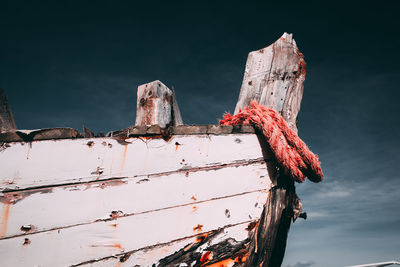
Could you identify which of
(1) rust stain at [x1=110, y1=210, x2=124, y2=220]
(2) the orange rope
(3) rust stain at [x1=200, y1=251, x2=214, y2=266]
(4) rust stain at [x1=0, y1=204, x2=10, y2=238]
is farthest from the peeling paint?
(4) rust stain at [x1=0, y1=204, x2=10, y2=238]

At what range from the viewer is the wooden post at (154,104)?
8.58ft

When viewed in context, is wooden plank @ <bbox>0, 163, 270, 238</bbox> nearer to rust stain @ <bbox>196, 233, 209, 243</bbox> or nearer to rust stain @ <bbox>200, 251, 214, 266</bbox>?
rust stain @ <bbox>196, 233, 209, 243</bbox>

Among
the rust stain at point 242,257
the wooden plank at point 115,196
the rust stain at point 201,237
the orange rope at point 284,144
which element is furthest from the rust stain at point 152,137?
the rust stain at point 242,257

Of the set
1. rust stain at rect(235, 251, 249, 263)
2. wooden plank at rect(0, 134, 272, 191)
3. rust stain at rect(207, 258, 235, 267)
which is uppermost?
wooden plank at rect(0, 134, 272, 191)

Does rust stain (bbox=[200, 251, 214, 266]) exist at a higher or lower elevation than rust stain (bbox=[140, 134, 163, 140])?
lower

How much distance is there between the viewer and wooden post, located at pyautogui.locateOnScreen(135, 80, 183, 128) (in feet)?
8.58

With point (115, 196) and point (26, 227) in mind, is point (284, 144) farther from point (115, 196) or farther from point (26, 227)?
point (26, 227)

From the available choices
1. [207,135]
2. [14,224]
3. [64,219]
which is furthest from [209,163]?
[14,224]

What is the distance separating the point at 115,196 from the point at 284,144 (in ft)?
4.79

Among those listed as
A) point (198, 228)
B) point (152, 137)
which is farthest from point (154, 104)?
point (198, 228)

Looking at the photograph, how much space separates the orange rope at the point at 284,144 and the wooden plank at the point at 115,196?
269 millimetres

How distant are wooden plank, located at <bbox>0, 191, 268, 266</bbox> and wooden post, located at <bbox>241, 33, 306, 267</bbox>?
23cm

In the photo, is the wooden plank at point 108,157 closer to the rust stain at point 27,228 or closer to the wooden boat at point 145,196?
the wooden boat at point 145,196

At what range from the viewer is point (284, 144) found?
2.32m
